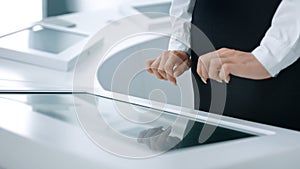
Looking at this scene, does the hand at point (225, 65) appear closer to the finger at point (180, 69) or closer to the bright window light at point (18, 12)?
the finger at point (180, 69)

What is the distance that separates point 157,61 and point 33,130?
20 centimetres

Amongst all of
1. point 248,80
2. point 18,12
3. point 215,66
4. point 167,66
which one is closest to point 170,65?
point 167,66

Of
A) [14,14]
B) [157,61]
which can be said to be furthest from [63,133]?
→ [14,14]

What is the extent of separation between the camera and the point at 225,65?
1.91 feet

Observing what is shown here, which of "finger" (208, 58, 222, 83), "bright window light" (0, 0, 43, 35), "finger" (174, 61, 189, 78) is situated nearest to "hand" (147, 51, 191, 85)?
"finger" (174, 61, 189, 78)

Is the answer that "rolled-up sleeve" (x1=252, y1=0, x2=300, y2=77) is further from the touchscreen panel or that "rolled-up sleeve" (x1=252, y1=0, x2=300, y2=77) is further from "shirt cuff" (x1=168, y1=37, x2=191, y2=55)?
"shirt cuff" (x1=168, y1=37, x2=191, y2=55)

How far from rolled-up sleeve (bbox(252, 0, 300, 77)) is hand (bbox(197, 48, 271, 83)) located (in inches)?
1.1

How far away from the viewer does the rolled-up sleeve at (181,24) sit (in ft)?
2.85

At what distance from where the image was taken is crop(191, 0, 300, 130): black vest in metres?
0.88

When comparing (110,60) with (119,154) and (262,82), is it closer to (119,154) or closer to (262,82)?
(262,82)

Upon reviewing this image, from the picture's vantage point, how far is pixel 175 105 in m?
0.78

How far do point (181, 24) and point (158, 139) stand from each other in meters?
0.33

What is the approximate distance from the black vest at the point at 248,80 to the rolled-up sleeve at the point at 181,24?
5cm

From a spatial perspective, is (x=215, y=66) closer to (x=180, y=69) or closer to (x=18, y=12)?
(x=180, y=69)
